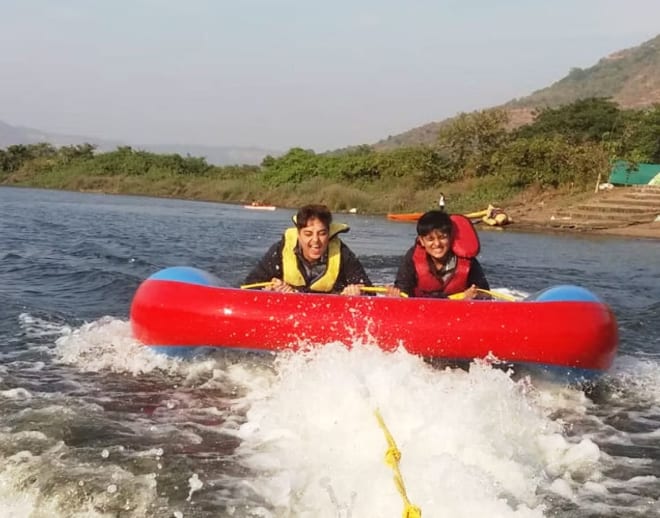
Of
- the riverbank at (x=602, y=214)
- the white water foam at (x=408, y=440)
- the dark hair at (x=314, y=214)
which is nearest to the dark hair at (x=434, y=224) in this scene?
the dark hair at (x=314, y=214)

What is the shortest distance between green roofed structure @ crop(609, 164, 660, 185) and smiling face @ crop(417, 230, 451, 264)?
830 inches

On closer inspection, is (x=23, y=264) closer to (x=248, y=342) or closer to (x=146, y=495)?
(x=248, y=342)

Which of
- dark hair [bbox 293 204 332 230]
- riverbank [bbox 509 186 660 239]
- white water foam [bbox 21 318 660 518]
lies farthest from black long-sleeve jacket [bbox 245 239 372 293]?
riverbank [bbox 509 186 660 239]

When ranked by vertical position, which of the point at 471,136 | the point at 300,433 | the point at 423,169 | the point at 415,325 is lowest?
the point at 300,433

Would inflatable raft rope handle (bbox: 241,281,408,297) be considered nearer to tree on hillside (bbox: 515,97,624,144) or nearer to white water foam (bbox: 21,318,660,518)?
white water foam (bbox: 21,318,660,518)

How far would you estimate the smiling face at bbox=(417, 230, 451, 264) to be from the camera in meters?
5.04

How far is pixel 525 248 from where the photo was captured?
51.0ft

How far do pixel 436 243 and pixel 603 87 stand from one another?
357 feet

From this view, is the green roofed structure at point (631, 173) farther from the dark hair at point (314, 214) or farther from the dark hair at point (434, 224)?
the dark hair at point (314, 214)

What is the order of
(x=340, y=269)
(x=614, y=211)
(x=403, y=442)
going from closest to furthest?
(x=403, y=442)
(x=340, y=269)
(x=614, y=211)

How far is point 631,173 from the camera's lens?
24344mm

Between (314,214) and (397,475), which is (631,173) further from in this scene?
(397,475)

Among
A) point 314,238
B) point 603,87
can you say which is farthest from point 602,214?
point 603,87

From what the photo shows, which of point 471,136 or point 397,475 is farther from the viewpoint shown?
point 471,136
